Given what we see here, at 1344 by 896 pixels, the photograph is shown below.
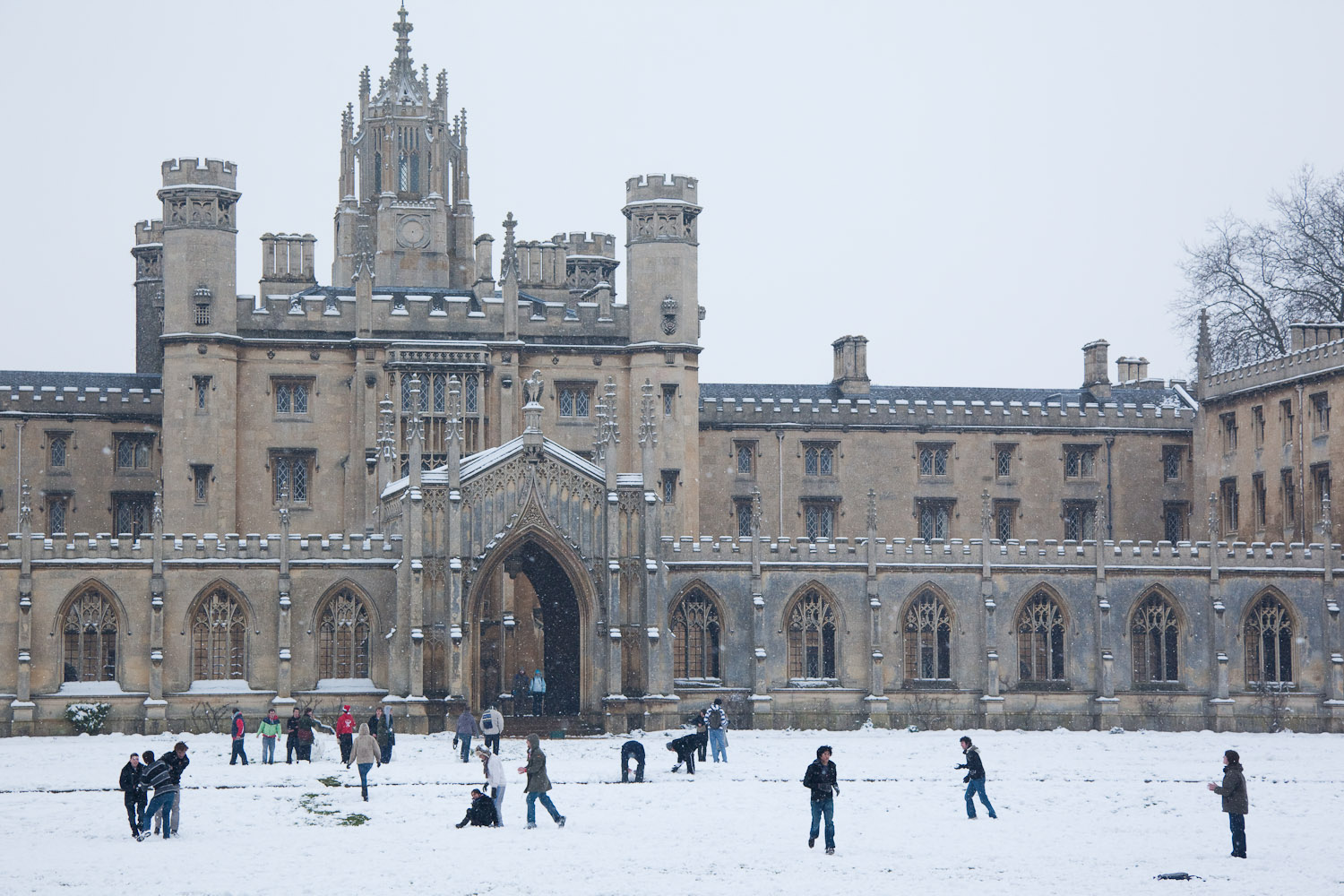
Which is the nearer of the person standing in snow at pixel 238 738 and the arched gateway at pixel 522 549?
the person standing in snow at pixel 238 738

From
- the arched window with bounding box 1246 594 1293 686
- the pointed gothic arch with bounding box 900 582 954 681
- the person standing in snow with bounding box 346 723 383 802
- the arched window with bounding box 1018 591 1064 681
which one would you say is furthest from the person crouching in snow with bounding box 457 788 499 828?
the arched window with bounding box 1246 594 1293 686

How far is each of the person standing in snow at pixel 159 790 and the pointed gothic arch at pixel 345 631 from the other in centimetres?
2001

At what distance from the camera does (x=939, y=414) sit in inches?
2537

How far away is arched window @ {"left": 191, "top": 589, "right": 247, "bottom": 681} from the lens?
4962 centimetres

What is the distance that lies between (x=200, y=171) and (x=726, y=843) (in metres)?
34.5

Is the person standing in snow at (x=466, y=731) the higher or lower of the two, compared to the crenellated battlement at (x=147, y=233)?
lower

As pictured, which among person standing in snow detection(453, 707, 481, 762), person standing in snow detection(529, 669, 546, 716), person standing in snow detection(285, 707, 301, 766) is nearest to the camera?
person standing in snow detection(453, 707, 481, 762)

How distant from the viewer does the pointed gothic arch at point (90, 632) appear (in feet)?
161

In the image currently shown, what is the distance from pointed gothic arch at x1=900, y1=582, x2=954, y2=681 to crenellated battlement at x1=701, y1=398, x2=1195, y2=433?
11677 millimetres

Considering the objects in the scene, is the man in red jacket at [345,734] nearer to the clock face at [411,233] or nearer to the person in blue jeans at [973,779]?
the person in blue jeans at [973,779]

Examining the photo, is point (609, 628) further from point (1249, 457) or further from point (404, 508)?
point (1249, 457)

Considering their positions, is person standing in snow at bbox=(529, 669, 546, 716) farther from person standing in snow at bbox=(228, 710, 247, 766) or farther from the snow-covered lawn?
person standing in snow at bbox=(228, 710, 247, 766)

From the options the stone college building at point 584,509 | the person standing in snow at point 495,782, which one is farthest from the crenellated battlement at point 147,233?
the person standing in snow at point 495,782

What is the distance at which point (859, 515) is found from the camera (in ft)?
210
